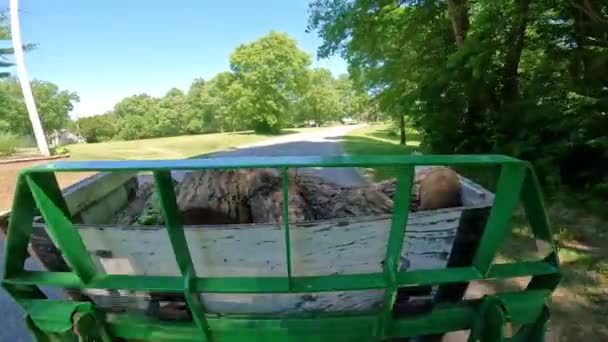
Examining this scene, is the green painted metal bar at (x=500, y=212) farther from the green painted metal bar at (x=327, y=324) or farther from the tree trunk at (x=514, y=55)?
the tree trunk at (x=514, y=55)

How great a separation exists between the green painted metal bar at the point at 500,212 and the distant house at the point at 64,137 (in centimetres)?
4703

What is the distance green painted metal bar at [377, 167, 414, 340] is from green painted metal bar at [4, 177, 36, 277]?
120cm

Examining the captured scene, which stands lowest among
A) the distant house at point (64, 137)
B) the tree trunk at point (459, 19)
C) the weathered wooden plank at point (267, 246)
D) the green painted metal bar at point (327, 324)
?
the distant house at point (64, 137)

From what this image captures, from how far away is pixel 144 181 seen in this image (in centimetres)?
317

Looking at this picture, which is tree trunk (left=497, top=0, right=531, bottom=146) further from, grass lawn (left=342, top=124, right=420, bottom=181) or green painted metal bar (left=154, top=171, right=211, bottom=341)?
green painted metal bar (left=154, top=171, right=211, bottom=341)

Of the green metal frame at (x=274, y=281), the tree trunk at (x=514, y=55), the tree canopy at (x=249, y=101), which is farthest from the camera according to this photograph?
the tree canopy at (x=249, y=101)

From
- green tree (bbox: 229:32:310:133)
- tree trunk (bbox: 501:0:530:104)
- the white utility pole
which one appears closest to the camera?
tree trunk (bbox: 501:0:530:104)

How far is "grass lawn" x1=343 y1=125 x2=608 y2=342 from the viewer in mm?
2537

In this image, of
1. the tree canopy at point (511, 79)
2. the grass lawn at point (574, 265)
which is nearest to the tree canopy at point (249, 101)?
the tree canopy at point (511, 79)

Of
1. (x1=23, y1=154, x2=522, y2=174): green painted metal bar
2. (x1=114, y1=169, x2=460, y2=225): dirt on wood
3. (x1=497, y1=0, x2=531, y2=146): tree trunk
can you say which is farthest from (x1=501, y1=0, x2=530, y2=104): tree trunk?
(x1=23, y1=154, x2=522, y2=174): green painted metal bar

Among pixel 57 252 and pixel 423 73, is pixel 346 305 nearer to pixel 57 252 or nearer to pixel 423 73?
pixel 57 252

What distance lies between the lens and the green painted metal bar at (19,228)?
1.30m

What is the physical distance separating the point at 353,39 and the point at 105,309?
11.2m

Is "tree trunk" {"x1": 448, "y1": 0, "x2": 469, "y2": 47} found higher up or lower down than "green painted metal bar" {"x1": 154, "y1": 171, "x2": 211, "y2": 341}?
higher up
